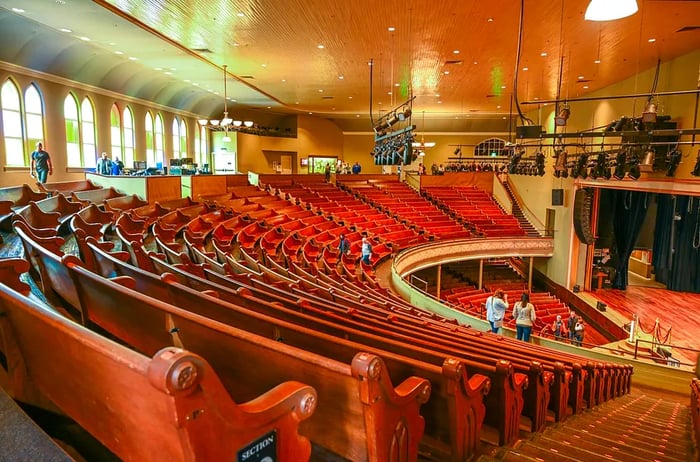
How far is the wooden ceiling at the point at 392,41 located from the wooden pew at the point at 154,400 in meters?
7.09

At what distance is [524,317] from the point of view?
754 cm

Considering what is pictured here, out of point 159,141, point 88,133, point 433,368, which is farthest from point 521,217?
point 433,368

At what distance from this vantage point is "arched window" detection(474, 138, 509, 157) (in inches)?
969

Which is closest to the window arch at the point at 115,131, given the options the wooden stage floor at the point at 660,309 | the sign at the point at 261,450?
the sign at the point at 261,450

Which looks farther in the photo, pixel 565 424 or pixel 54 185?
pixel 54 185

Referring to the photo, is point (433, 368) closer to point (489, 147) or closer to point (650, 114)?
point (650, 114)

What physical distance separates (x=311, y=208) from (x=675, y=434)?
11.4 meters

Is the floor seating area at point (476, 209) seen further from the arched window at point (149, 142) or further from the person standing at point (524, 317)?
the arched window at point (149, 142)

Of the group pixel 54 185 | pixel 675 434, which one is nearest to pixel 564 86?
pixel 675 434

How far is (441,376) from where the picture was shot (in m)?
1.58

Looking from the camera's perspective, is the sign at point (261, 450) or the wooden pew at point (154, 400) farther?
the sign at point (261, 450)

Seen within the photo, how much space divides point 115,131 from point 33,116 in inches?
124

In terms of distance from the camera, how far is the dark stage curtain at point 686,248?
1363cm

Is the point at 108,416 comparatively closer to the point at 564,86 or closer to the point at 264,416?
the point at 264,416
